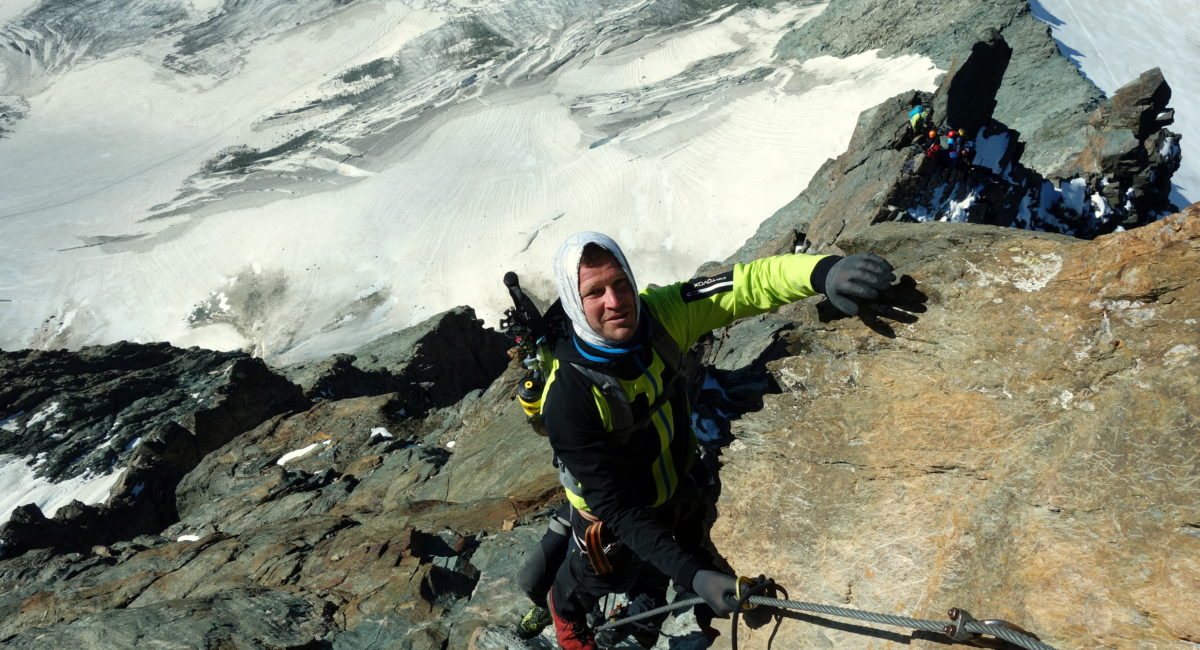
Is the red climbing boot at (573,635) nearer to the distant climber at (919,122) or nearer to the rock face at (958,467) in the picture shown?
the rock face at (958,467)

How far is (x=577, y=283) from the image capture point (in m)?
3.81

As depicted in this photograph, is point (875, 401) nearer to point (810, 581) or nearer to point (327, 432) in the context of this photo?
point (810, 581)

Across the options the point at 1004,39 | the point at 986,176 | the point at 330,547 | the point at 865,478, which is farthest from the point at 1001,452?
the point at 1004,39

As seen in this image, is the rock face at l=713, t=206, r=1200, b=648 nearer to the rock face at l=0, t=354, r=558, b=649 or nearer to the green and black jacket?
the green and black jacket

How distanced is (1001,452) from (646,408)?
6.26 ft

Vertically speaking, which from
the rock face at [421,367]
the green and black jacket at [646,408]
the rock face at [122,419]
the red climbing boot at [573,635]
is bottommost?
the rock face at [421,367]

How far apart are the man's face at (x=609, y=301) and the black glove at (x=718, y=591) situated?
51.2 inches

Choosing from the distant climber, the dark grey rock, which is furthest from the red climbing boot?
the distant climber

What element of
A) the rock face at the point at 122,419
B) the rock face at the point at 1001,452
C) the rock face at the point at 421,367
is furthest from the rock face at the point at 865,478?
the rock face at the point at 421,367

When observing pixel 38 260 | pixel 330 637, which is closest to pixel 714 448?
pixel 330 637

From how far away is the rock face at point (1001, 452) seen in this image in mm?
3146

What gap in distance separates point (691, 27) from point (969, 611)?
143ft

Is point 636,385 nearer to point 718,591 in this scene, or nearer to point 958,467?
point 718,591

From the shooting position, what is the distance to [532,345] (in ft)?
14.3
